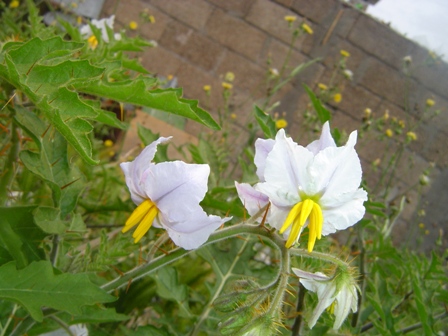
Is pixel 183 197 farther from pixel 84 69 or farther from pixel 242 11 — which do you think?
pixel 242 11

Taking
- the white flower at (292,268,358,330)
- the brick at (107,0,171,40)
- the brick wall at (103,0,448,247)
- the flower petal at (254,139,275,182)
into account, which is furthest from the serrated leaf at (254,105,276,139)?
the brick at (107,0,171,40)

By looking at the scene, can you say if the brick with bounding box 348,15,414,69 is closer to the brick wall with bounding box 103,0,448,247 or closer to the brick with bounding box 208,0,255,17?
the brick wall with bounding box 103,0,448,247

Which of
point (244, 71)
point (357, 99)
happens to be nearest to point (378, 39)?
point (357, 99)

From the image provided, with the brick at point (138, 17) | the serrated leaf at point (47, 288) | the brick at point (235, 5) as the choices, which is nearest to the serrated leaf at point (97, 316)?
the serrated leaf at point (47, 288)

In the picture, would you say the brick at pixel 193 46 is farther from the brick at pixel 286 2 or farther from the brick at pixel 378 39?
the brick at pixel 378 39

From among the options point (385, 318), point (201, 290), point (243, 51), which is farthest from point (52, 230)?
point (243, 51)

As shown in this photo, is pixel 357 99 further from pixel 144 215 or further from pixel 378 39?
pixel 144 215

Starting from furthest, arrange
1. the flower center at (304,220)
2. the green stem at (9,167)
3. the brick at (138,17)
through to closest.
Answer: the brick at (138,17), the green stem at (9,167), the flower center at (304,220)
